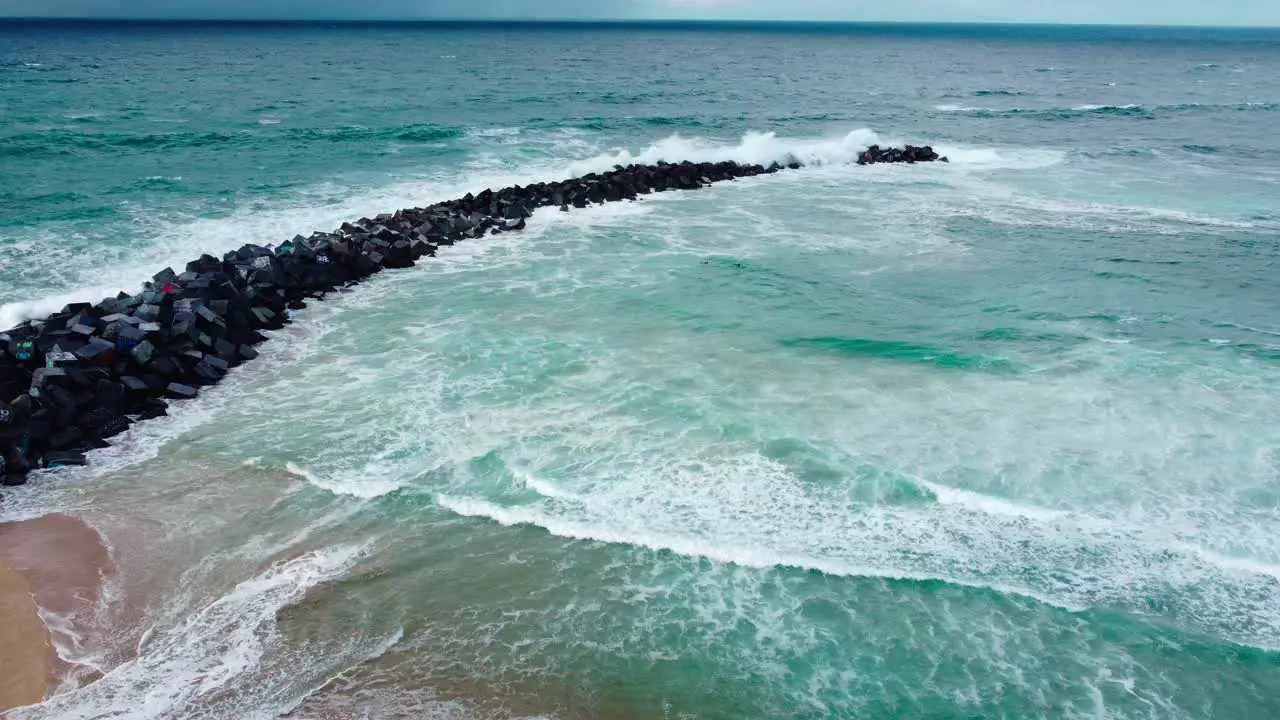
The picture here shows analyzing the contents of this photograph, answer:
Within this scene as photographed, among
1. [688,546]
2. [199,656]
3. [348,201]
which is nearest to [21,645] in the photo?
[199,656]

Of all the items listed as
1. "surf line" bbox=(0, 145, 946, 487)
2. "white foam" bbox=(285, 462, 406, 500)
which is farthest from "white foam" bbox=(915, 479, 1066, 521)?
"surf line" bbox=(0, 145, 946, 487)

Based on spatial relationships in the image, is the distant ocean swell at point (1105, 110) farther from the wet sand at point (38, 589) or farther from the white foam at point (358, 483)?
the wet sand at point (38, 589)

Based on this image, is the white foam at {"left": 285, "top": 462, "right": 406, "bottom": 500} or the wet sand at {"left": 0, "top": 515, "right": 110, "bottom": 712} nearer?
the wet sand at {"left": 0, "top": 515, "right": 110, "bottom": 712}

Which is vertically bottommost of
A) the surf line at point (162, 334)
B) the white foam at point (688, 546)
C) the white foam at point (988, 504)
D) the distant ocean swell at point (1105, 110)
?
the white foam at point (688, 546)

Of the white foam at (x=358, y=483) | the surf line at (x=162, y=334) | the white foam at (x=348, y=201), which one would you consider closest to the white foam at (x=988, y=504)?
the white foam at (x=358, y=483)

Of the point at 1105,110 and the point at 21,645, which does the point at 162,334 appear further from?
the point at 1105,110

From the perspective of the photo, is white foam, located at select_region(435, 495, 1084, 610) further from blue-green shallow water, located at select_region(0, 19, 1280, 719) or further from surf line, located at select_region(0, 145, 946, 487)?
surf line, located at select_region(0, 145, 946, 487)

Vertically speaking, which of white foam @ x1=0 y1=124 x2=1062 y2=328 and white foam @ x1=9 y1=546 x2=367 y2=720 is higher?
white foam @ x1=0 y1=124 x2=1062 y2=328
